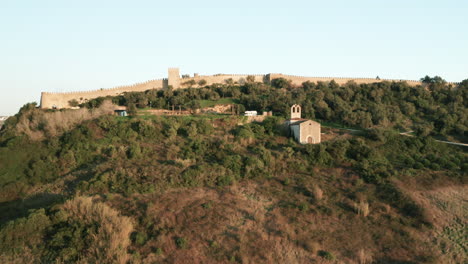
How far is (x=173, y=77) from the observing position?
53281mm

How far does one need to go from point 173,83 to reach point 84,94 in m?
12.1

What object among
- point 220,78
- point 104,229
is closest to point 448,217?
point 104,229

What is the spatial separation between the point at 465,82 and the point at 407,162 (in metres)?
38.3

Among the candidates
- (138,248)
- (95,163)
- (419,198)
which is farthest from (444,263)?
(95,163)

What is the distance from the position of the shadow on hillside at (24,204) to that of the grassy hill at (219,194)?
0.38ft

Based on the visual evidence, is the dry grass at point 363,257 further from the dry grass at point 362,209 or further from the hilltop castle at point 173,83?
the hilltop castle at point 173,83

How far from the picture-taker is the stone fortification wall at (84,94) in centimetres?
4509

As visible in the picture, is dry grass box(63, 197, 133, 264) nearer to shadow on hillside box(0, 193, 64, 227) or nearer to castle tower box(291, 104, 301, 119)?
shadow on hillside box(0, 193, 64, 227)

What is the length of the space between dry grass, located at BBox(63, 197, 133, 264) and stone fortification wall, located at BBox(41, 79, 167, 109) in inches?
1160

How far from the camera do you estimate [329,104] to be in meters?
44.9

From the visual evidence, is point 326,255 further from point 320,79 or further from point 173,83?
point 320,79

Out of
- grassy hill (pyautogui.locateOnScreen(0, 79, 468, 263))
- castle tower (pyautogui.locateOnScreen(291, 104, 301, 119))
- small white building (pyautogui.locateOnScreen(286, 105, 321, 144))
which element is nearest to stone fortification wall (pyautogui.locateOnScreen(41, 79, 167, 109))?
grassy hill (pyautogui.locateOnScreen(0, 79, 468, 263))

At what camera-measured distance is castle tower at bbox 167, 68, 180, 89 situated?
53200 mm

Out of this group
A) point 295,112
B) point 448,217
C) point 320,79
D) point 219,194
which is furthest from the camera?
point 320,79
